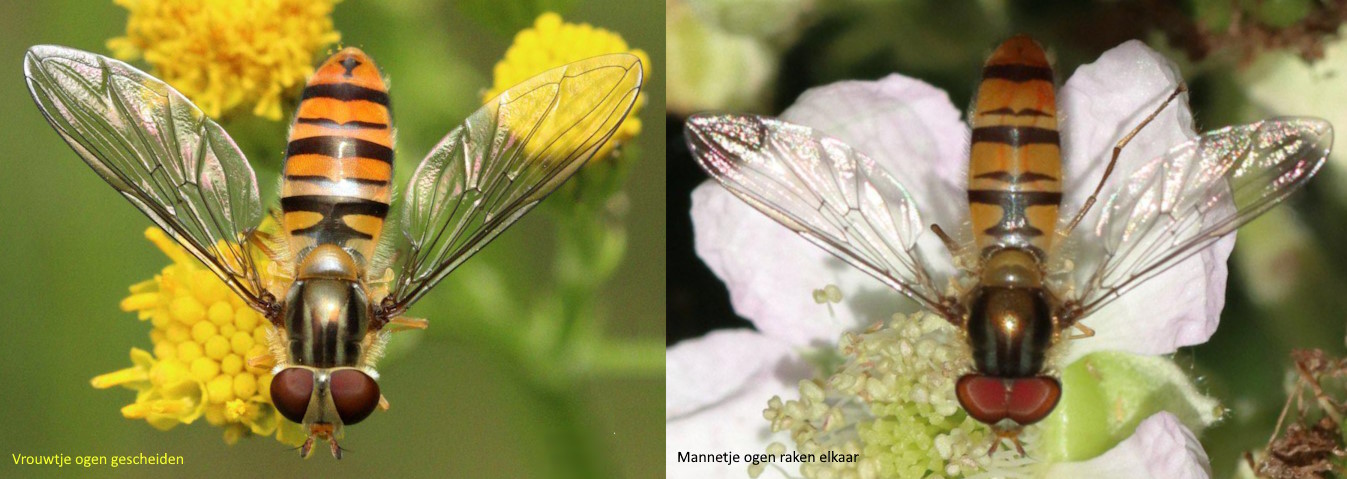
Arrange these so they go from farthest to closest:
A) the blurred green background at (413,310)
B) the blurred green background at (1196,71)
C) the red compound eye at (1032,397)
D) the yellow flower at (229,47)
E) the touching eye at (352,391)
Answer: the blurred green background at (413,310) → the yellow flower at (229,47) → the blurred green background at (1196,71) → the touching eye at (352,391) → the red compound eye at (1032,397)

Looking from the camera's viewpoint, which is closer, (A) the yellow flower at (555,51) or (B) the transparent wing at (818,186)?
(B) the transparent wing at (818,186)

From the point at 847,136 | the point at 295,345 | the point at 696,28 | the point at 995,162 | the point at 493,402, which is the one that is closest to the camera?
the point at 995,162

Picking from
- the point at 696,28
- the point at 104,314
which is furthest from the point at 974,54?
the point at 104,314

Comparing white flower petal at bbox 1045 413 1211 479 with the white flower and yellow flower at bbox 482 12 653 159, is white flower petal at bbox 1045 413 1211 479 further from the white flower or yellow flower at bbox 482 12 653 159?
yellow flower at bbox 482 12 653 159

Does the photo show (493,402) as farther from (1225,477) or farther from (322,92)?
(1225,477)

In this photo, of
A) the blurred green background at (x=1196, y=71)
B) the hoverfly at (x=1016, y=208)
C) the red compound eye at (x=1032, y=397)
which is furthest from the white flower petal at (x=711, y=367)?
the red compound eye at (x=1032, y=397)

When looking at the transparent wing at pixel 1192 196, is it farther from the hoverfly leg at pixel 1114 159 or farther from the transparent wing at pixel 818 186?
the transparent wing at pixel 818 186

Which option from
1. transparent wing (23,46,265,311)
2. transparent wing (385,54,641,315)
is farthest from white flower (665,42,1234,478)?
transparent wing (23,46,265,311)
